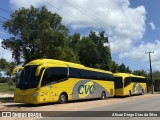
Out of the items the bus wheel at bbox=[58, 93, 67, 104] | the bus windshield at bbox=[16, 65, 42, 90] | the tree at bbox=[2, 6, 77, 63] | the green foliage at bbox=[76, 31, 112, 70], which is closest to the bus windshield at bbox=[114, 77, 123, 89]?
the tree at bbox=[2, 6, 77, 63]

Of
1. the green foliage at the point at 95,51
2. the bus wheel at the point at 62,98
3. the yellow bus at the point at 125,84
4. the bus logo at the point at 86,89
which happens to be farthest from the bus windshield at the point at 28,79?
the green foliage at the point at 95,51

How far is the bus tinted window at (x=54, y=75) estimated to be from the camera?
80.7 ft

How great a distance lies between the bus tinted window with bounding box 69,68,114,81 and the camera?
29.0 metres

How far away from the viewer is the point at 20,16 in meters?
35.2

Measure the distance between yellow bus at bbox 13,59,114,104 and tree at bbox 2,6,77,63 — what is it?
5.10 m

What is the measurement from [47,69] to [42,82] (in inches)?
46.5

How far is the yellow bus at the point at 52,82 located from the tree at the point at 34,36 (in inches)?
201

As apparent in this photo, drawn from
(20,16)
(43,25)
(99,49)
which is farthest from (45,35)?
(99,49)

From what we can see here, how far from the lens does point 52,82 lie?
25391mm

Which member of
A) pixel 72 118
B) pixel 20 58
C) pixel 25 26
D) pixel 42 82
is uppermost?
pixel 25 26

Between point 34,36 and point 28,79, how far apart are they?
11.4 metres

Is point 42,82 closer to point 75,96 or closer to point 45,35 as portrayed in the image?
point 75,96

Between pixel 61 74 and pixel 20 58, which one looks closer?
pixel 61 74

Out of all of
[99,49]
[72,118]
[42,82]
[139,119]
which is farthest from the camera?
[99,49]
